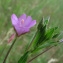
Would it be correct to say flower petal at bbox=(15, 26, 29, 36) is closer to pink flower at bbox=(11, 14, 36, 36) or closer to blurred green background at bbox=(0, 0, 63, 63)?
pink flower at bbox=(11, 14, 36, 36)

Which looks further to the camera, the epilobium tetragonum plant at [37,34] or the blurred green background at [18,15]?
the blurred green background at [18,15]

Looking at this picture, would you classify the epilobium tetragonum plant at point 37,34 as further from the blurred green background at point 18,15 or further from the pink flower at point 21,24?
the blurred green background at point 18,15

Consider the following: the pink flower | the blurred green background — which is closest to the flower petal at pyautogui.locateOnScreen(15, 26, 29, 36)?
the pink flower

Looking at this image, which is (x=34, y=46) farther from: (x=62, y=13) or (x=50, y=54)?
(x=62, y=13)

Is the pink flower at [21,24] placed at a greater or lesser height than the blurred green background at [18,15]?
lesser

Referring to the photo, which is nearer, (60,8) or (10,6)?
(10,6)

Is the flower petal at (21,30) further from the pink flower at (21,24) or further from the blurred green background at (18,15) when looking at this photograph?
the blurred green background at (18,15)

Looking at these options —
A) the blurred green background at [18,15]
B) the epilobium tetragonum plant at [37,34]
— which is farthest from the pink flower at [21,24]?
the blurred green background at [18,15]

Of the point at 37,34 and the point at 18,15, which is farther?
the point at 18,15

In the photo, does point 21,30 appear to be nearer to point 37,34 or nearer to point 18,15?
point 37,34

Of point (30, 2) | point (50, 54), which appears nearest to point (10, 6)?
point (30, 2)

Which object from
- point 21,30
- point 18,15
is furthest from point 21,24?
point 18,15
